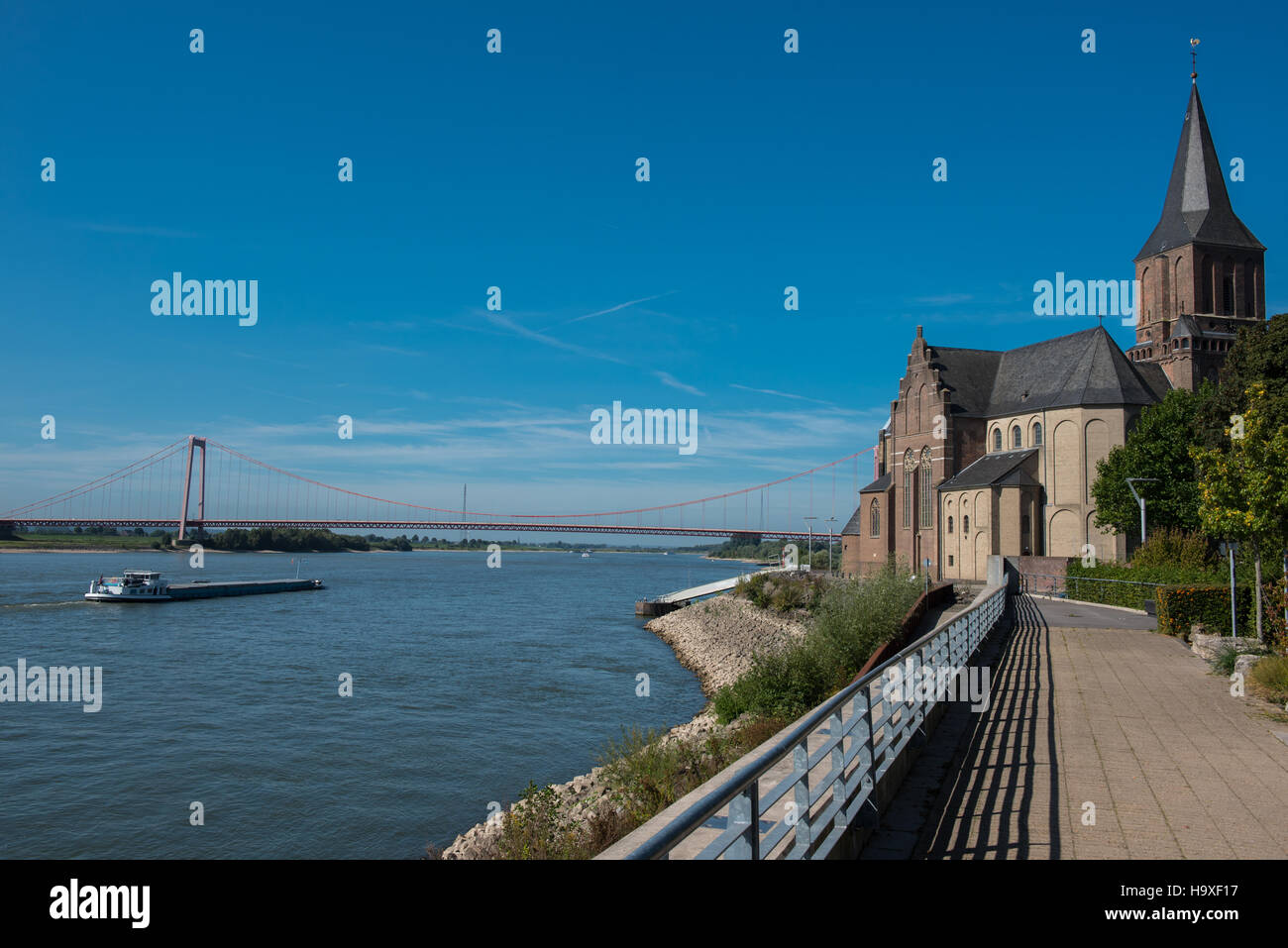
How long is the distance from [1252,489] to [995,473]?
38.7 m

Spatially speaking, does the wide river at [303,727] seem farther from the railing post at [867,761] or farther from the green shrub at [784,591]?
the railing post at [867,761]

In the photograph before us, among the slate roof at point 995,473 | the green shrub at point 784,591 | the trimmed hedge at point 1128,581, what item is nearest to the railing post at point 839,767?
the trimmed hedge at point 1128,581

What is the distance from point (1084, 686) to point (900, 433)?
5114 cm

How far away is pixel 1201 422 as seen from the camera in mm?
37969

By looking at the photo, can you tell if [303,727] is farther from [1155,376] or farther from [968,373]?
[1155,376]

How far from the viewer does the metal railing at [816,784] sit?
3.51 metres

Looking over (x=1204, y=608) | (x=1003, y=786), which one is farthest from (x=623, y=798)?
(x=1204, y=608)

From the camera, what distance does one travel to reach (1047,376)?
2216 inches

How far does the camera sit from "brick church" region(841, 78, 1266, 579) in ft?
168

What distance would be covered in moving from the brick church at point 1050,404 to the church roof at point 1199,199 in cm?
9

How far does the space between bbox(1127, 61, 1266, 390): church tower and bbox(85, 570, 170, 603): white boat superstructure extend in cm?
7099

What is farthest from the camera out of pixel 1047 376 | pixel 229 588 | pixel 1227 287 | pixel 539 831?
pixel 229 588
